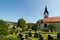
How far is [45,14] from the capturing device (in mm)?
62812

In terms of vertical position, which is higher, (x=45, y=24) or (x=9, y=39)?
(x=45, y=24)

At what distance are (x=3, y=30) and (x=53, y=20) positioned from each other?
3408cm

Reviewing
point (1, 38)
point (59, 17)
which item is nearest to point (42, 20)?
point (59, 17)

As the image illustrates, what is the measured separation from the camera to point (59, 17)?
55812 millimetres

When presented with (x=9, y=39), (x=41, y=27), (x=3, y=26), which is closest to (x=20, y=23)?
(x=41, y=27)

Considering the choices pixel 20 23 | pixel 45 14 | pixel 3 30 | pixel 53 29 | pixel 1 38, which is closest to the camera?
pixel 1 38

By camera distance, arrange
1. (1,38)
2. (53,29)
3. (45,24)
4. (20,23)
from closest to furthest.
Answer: (1,38)
(53,29)
(20,23)
(45,24)

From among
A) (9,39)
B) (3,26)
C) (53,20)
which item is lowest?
(9,39)

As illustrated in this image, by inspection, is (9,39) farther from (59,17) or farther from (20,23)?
(59,17)

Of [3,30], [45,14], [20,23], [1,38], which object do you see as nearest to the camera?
[1,38]

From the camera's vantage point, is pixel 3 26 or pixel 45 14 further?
pixel 45 14

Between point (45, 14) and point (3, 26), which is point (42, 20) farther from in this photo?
point (3, 26)

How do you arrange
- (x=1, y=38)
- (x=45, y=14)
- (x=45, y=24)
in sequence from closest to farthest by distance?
1. (x=1, y=38)
2. (x=45, y=24)
3. (x=45, y=14)

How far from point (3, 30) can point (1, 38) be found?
352cm
